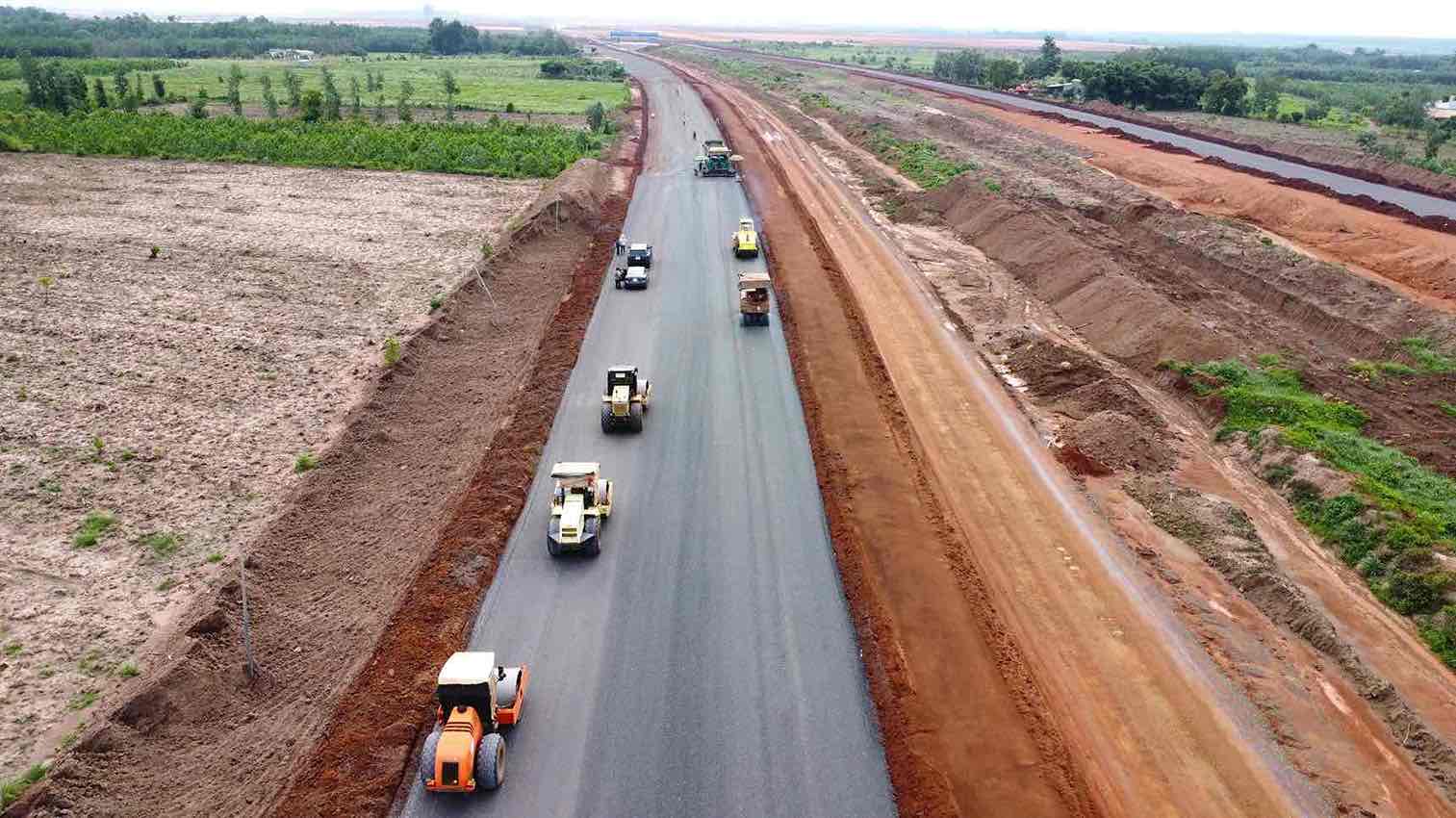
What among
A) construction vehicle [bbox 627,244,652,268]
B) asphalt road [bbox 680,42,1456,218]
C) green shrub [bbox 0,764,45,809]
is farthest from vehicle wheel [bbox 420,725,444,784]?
asphalt road [bbox 680,42,1456,218]

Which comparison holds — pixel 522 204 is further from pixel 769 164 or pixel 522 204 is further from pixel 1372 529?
pixel 1372 529

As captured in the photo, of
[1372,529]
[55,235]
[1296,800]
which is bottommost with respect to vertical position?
[1296,800]

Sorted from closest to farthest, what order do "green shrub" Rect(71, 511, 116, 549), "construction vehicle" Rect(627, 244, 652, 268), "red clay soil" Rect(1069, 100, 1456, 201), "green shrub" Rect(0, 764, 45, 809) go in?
1. "green shrub" Rect(0, 764, 45, 809)
2. "green shrub" Rect(71, 511, 116, 549)
3. "construction vehicle" Rect(627, 244, 652, 268)
4. "red clay soil" Rect(1069, 100, 1456, 201)

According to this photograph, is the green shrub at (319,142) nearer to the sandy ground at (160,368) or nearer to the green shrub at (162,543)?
the sandy ground at (160,368)

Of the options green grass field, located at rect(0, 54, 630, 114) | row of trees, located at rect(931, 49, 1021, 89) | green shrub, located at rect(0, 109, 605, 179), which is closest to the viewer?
green shrub, located at rect(0, 109, 605, 179)

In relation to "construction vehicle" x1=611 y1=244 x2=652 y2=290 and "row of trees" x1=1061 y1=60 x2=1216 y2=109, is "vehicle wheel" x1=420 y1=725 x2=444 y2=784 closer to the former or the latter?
"construction vehicle" x1=611 y1=244 x2=652 y2=290

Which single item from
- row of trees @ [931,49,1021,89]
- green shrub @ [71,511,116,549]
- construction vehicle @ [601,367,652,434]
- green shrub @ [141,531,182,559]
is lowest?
green shrub @ [141,531,182,559]

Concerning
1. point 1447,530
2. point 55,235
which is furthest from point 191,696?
point 55,235

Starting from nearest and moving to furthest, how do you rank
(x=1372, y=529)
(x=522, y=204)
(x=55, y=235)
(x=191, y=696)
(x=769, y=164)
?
(x=191, y=696), (x=1372, y=529), (x=55, y=235), (x=522, y=204), (x=769, y=164)
